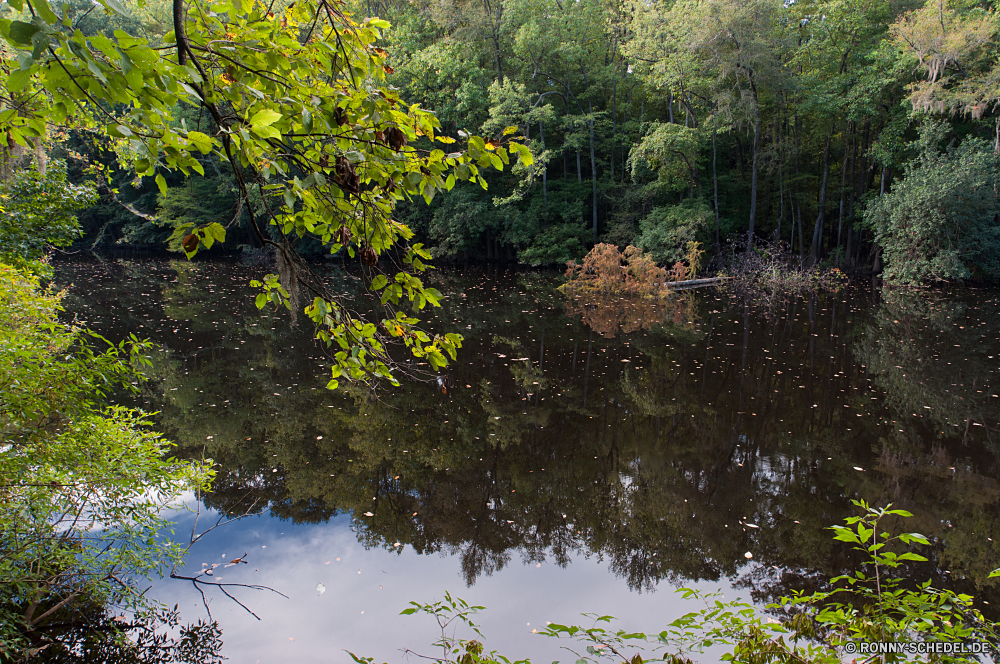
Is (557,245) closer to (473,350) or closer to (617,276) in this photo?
(617,276)

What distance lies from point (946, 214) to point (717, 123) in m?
8.63

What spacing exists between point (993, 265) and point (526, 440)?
69.0ft

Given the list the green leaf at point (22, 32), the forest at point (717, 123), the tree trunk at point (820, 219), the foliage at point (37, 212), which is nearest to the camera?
the green leaf at point (22, 32)

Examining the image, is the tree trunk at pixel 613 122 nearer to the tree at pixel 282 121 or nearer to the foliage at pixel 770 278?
the foliage at pixel 770 278

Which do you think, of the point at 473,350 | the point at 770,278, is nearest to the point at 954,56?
the point at 770,278

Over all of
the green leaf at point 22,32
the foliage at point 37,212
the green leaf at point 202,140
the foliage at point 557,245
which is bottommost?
the green leaf at point 202,140

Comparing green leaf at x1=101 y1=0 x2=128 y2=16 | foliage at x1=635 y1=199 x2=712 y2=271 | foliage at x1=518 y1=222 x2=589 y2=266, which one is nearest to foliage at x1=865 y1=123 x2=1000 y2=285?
foliage at x1=635 y1=199 x2=712 y2=271

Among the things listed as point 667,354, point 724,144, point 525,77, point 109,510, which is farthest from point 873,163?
point 109,510

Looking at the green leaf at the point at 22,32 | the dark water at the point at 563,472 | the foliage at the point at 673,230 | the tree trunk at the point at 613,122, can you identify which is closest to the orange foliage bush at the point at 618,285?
the foliage at the point at 673,230

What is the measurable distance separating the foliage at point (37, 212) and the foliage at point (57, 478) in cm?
197

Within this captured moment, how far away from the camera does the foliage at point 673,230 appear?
22.8 metres

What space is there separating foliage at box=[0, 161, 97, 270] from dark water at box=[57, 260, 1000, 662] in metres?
2.45

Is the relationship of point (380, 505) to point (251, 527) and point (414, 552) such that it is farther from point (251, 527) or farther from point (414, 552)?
A: point (251, 527)

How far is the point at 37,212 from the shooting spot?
586 centimetres
